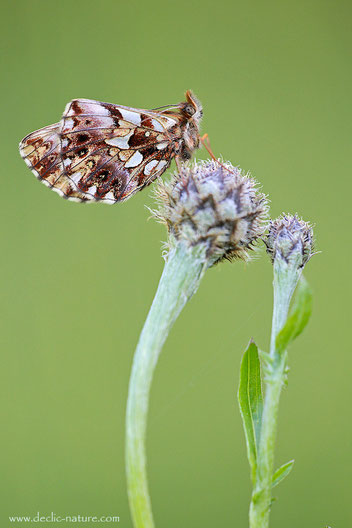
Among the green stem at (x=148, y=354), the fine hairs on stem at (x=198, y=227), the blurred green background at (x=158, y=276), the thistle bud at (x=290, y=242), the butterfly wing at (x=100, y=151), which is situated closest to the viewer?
the green stem at (x=148, y=354)

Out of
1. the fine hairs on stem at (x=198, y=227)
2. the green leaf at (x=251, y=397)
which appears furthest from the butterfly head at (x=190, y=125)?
the green leaf at (x=251, y=397)

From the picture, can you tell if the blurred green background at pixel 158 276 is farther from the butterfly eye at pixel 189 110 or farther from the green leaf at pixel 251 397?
the green leaf at pixel 251 397

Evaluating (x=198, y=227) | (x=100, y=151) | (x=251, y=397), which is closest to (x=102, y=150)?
(x=100, y=151)

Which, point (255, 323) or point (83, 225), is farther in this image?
point (83, 225)

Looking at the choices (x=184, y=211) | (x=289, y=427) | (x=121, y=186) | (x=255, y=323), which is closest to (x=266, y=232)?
(x=184, y=211)

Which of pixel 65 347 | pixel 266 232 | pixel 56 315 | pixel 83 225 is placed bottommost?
pixel 266 232

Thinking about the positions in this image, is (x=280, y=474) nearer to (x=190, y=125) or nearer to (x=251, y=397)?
(x=251, y=397)

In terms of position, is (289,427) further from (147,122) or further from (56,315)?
(147,122)

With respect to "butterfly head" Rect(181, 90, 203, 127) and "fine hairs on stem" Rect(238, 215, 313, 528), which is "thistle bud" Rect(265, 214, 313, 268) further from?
"butterfly head" Rect(181, 90, 203, 127)
